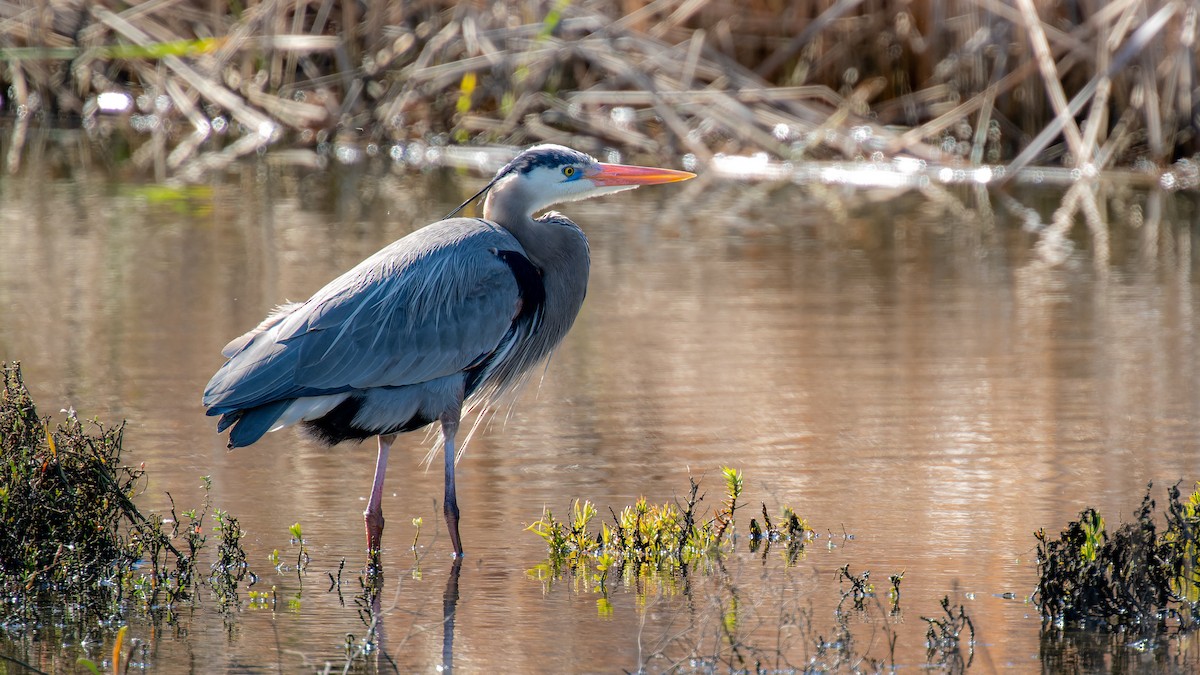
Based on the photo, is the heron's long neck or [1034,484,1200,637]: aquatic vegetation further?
the heron's long neck

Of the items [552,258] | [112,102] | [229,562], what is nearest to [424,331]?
[552,258]

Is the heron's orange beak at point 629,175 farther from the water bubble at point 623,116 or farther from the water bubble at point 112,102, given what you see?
the water bubble at point 112,102

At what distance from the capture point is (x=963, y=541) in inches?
203

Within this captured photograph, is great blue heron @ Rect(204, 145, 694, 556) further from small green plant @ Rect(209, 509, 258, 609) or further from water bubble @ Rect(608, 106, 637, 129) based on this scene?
water bubble @ Rect(608, 106, 637, 129)

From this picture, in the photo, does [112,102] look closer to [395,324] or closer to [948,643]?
[395,324]

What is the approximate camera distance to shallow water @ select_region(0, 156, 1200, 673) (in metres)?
4.44

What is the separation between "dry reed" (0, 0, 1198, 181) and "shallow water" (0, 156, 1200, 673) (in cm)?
143

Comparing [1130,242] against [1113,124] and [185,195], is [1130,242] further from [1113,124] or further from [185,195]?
[185,195]

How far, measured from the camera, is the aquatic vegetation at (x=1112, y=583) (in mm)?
4352

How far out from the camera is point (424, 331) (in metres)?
5.43

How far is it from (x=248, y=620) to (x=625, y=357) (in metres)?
3.62

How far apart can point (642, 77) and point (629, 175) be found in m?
8.54

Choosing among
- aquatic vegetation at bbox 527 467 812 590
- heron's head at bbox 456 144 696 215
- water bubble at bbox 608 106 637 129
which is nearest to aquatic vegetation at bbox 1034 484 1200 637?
aquatic vegetation at bbox 527 467 812 590

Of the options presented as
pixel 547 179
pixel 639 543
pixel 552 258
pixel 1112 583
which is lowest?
pixel 1112 583
